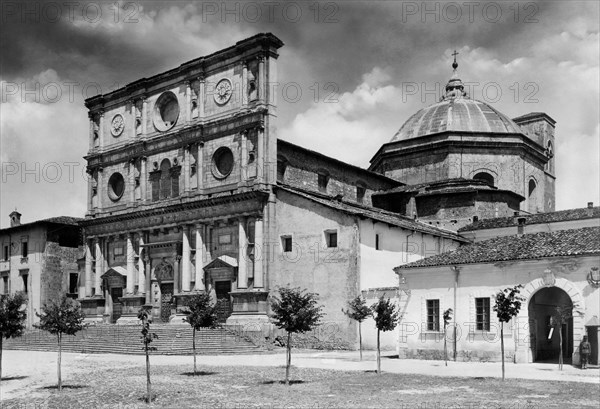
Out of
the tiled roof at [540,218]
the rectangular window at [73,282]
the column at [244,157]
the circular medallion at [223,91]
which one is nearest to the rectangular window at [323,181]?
the column at [244,157]

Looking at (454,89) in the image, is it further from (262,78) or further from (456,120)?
(262,78)

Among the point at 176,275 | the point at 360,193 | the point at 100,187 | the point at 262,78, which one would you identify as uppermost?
the point at 262,78

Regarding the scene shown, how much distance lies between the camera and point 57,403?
1745cm

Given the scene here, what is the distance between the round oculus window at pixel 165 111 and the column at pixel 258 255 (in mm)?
11466

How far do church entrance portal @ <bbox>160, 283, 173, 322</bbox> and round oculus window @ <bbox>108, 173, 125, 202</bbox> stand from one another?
866cm

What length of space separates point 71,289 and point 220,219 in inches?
770

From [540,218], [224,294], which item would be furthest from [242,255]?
[540,218]

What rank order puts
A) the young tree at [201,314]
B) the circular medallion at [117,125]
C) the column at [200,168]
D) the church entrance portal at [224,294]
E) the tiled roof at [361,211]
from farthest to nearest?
the circular medallion at [117,125]
the column at [200,168]
the church entrance portal at [224,294]
the tiled roof at [361,211]
the young tree at [201,314]

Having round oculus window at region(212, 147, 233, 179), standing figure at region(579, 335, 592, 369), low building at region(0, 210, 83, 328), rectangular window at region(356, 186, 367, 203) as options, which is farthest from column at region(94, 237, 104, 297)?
standing figure at region(579, 335, 592, 369)

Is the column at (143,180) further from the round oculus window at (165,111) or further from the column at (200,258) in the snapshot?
the column at (200,258)

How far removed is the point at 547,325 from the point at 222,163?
22013 millimetres

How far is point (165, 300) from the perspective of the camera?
46000 millimetres

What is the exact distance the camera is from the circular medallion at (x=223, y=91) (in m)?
43.3

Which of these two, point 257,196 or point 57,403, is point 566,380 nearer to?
point 57,403
